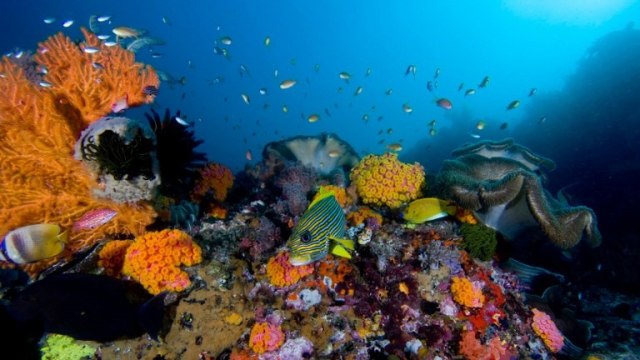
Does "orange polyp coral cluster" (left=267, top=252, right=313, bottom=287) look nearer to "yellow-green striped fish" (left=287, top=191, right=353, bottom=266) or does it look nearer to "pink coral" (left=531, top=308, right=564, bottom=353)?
"yellow-green striped fish" (left=287, top=191, right=353, bottom=266)

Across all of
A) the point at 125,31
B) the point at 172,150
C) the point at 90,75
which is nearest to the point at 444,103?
the point at 172,150

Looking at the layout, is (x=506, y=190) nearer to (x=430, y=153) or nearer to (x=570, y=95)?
(x=430, y=153)

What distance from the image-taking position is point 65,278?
3.24m

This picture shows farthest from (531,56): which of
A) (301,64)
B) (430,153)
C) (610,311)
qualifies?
(610,311)

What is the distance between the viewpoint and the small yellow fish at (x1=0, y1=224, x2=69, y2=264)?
345 centimetres

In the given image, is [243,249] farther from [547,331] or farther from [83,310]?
[547,331]

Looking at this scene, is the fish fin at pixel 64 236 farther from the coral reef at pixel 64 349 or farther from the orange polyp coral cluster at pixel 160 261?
the coral reef at pixel 64 349

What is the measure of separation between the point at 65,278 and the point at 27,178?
63.9 inches

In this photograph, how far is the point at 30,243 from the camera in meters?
3.54

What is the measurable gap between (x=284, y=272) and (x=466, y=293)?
85.3 inches

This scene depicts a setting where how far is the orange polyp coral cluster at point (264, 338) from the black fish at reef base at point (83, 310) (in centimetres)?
96

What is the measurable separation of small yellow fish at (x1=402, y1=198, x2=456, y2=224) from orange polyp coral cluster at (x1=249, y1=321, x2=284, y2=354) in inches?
90.2

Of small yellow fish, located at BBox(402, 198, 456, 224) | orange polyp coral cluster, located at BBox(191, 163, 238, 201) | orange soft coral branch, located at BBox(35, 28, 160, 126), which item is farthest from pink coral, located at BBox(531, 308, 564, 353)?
orange soft coral branch, located at BBox(35, 28, 160, 126)

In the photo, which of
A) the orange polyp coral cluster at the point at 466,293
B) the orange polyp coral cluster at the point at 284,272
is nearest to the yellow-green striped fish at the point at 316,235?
the orange polyp coral cluster at the point at 284,272
